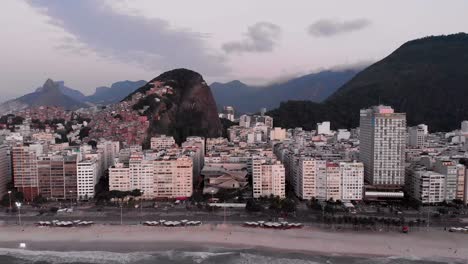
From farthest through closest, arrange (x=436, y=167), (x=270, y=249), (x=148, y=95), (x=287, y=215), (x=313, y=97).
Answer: (x=313, y=97) → (x=148, y=95) → (x=436, y=167) → (x=287, y=215) → (x=270, y=249)

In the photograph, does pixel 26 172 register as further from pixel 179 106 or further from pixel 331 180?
pixel 179 106

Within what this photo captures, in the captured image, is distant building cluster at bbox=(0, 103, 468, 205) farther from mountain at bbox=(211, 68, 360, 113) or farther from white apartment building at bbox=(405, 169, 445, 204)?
mountain at bbox=(211, 68, 360, 113)

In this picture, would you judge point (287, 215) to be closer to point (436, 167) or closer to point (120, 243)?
point (120, 243)

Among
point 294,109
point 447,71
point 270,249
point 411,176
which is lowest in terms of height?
point 270,249

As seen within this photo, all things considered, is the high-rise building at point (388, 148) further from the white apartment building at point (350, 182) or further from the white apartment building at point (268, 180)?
the white apartment building at point (268, 180)

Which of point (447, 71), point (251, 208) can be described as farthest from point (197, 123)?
point (447, 71)

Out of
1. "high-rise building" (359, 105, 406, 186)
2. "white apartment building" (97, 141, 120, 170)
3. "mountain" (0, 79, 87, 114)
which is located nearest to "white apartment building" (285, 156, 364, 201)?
"high-rise building" (359, 105, 406, 186)

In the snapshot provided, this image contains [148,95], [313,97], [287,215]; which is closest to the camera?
[287,215]
